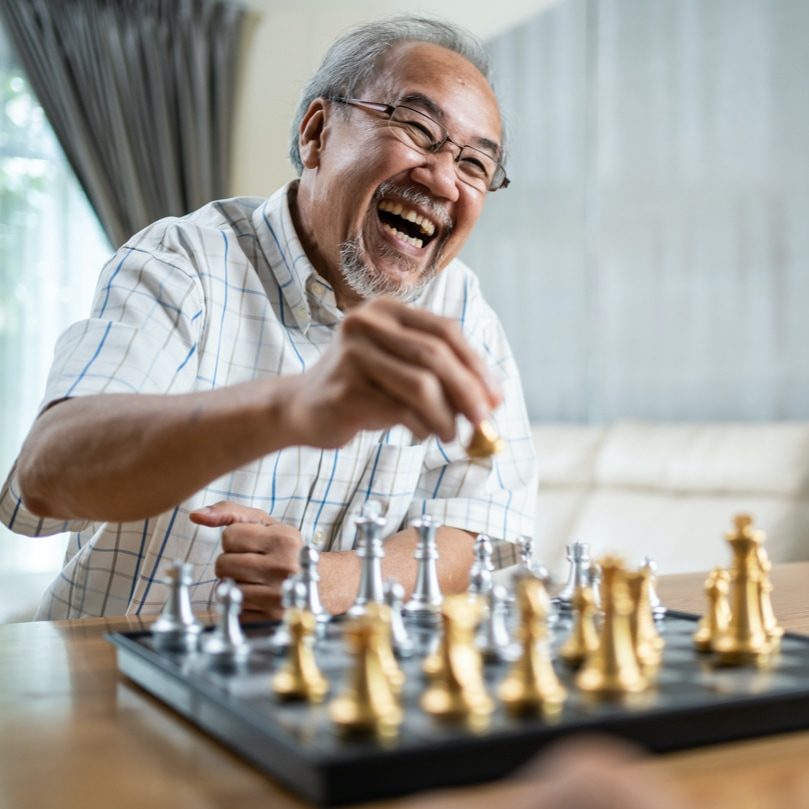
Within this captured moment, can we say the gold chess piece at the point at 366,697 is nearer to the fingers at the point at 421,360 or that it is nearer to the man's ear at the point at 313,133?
the fingers at the point at 421,360

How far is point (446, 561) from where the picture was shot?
1667 millimetres

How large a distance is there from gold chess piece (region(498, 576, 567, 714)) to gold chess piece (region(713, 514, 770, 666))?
0.19 m

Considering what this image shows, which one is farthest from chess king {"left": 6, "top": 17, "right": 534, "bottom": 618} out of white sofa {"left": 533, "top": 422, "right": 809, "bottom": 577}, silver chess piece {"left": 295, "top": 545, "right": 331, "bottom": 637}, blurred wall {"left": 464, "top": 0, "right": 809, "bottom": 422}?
white sofa {"left": 533, "top": 422, "right": 809, "bottom": 577}

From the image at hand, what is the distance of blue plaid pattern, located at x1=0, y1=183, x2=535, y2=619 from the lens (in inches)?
59.7

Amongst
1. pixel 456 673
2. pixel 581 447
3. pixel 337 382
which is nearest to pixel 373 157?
pixel 337 382

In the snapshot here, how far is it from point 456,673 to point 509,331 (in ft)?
14.9

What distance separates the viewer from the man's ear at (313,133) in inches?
74.2

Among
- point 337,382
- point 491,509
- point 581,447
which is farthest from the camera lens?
point 581,447

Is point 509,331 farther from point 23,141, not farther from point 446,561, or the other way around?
point 446,561

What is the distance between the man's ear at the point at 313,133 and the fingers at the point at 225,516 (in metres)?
0.73

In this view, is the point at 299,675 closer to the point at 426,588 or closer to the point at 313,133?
the point at 426,588

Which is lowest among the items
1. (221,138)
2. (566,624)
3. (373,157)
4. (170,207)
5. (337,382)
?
(566,624)

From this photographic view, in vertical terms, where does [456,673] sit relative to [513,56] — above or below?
below

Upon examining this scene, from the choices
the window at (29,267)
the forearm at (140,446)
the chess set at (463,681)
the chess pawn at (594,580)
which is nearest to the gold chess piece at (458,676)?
the chess set at (463,681)
